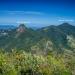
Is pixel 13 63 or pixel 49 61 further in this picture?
pixel 49 61

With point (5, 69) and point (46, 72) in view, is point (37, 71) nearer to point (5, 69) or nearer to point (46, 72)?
point (46, 72)

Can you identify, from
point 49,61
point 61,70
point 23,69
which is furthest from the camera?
point 49,61

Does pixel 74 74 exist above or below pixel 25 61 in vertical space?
below

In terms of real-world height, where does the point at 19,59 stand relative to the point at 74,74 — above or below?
above

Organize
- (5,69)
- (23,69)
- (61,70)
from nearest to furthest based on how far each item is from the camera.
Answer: (5,69) → (23,69) → (61,70)

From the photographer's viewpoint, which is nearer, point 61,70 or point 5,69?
point 5,69

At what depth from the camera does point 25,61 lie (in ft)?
391

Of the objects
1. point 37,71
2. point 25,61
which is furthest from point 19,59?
point 37,71

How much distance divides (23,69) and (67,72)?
2260 centimetres

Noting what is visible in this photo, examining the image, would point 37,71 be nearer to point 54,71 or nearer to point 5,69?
point 54,71

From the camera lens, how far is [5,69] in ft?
339

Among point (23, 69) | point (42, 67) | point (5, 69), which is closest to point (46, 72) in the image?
point (42, 67)

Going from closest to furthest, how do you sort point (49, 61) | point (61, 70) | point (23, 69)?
point (23, 69) < point (61, 70) < point (49, 61)

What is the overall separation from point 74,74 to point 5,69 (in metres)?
43.1
